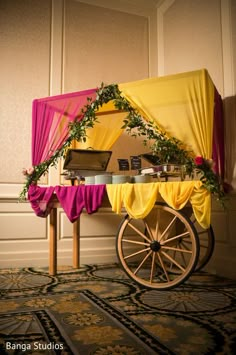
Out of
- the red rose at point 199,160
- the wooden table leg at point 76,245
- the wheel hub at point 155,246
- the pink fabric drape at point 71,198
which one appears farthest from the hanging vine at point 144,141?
the wooden table leg at point 76,245

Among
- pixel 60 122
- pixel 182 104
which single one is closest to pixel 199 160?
pixel 182 104

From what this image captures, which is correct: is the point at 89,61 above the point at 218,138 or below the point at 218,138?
above

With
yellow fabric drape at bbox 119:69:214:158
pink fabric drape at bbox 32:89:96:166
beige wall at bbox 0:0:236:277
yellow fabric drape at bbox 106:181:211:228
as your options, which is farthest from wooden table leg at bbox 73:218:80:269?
yellow fabric drape at bbox 119:69:214:158

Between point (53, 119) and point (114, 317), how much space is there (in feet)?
5.64

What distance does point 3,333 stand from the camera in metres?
1.49

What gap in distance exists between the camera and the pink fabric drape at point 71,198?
238 cm

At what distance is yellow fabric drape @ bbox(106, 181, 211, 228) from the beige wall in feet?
2.62

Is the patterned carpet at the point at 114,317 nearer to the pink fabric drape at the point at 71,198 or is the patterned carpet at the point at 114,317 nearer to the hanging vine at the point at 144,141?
the pink fabric drape at the point at 71,198

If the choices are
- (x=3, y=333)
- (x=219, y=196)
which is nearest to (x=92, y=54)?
(x=219, y=196)

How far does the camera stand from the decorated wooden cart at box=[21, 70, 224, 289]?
82.5 inches

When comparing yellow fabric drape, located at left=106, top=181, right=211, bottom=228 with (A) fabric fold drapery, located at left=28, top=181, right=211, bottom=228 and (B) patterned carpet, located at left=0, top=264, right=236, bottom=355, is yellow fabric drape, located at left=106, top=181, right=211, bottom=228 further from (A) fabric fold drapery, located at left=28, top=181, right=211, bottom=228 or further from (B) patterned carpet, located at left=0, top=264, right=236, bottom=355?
(B) patterned carpet, located at left=0, top=264, right=236, bottom=355

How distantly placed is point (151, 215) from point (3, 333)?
4.25ft

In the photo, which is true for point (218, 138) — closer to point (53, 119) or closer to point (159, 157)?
point (159, 157)

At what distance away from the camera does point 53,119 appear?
267 centimetres
